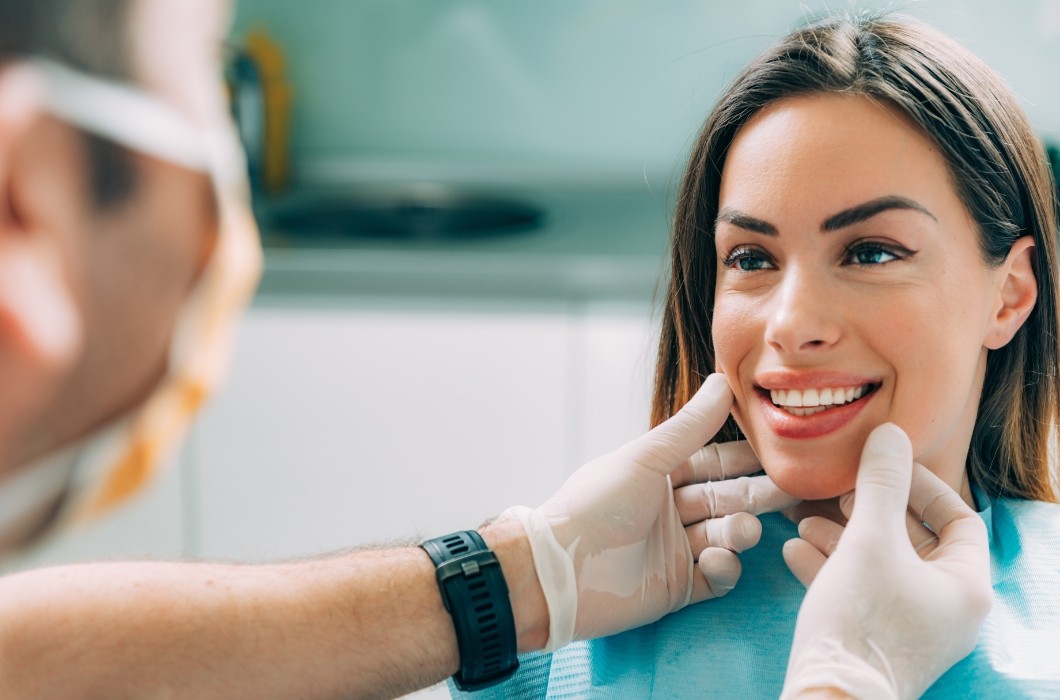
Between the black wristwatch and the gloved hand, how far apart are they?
5 centimetres

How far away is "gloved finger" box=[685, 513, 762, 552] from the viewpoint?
4.00 feet

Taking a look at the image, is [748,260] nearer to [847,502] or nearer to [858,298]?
[858,298]

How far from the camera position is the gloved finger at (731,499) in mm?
1286

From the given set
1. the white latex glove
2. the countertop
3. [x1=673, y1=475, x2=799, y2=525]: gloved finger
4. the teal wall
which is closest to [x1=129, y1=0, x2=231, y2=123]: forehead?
the white latex glove

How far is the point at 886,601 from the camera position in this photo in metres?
1.03

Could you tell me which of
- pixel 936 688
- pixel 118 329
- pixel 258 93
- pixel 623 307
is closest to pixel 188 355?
pixel 118 329

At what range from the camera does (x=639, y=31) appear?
2834 mm

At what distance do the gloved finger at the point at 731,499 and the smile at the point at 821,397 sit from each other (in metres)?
0.12

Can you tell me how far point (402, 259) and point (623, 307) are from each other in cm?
45

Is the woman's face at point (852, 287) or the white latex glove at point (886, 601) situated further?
the woman's face at point (852, 287)

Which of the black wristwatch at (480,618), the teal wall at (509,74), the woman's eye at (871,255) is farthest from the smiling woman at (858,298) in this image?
the teal wall at (509,74)

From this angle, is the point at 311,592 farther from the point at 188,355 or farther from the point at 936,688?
the point at 188,355

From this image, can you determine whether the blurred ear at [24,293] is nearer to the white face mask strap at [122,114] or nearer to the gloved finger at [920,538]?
the white face mask strap at [122,114]

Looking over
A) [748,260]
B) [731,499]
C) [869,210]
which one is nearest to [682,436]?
[731,499]
